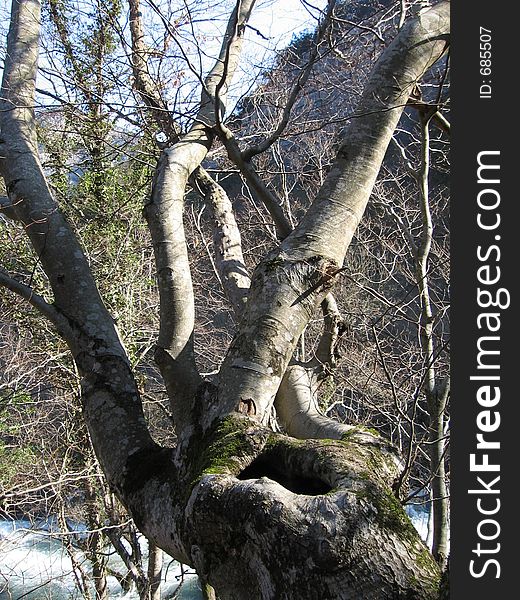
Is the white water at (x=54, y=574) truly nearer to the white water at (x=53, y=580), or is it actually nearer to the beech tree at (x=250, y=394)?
the white water at (x=53, y=580)

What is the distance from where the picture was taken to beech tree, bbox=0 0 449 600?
1.34 metres

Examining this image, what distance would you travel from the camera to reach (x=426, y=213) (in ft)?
14.6

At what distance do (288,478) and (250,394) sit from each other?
11.4 inches

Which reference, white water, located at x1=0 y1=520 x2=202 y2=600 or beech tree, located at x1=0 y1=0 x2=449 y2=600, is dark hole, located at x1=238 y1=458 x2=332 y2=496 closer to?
beech tree, located at x1=0 y1=0 x2=449 y2=600

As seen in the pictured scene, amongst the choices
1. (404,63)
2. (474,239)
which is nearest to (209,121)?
(404,63)

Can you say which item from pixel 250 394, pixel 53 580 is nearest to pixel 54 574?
pixel 53 580

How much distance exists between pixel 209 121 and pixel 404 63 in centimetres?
116

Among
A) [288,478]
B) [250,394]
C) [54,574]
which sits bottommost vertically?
[54,574]

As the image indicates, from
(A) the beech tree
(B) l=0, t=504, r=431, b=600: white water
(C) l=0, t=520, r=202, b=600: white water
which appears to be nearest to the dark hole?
(A) the beech tree

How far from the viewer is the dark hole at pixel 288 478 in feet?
5.37

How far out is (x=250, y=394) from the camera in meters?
1.85

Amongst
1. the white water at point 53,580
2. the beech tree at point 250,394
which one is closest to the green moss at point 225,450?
the beech tree at point 250,394

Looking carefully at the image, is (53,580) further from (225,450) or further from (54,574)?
(225,450)

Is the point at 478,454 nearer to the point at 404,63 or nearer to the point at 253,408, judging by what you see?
the point at 253,408
